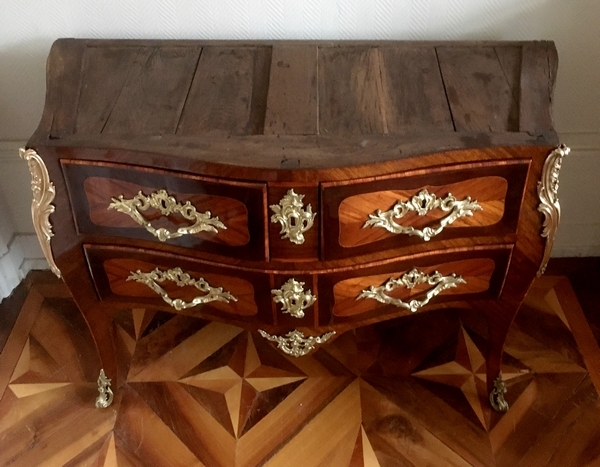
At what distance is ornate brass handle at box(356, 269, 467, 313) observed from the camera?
97 centimetres

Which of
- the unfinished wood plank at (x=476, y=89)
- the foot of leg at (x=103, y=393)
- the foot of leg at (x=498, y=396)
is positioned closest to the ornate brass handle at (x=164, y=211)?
the unfinished wood plank at (x=476, y=89)

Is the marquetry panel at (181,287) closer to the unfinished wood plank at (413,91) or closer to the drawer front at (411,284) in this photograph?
the drawer front at (411,284)

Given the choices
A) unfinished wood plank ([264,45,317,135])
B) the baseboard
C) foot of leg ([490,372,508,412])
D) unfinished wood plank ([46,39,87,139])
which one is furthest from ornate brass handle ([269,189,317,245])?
the baseboard

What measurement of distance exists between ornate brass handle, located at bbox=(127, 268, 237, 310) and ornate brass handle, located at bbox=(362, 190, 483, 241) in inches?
11.4

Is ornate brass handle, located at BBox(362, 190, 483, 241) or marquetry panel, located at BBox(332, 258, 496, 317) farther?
marquetry panel, located at BBox(332, 258, 496, 317)

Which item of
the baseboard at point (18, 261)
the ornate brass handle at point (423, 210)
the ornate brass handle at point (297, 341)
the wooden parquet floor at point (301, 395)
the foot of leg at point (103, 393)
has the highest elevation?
the ornate brass handle at point (423, 210)

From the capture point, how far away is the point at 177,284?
1.01 meters

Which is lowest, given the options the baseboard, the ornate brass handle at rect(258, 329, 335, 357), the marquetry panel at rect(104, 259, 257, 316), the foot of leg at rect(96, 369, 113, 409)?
the foot of leg at rect(96, 369, 113, 409)

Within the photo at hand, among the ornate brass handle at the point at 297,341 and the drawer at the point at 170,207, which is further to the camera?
the ornate brass handle at the point at 297,341

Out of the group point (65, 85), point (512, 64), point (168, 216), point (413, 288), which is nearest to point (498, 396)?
point (413, 288)

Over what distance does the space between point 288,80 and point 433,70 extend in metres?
0.25

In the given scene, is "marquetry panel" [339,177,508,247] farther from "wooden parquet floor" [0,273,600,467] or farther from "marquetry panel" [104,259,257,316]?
"wooden parquet floor" [0,273,600,467]

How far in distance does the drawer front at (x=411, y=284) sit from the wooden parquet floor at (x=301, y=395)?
1.09 ft

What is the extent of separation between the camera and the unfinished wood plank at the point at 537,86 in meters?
0.86
